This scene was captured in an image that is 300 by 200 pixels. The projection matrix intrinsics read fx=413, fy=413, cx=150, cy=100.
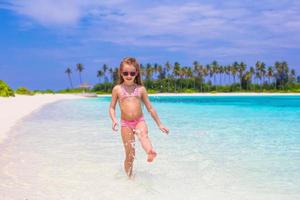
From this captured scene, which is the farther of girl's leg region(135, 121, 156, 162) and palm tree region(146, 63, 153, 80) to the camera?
palm tree region(146, 63, 153, 80)

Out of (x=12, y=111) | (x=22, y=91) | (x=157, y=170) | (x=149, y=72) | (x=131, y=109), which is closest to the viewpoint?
(x=131, y=109)

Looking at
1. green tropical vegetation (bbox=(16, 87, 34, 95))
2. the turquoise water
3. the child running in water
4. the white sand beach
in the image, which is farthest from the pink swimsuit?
green tropical vegetation (bbox=(16, 87, 34, 95))

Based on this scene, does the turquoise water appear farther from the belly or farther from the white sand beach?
the white sand beach

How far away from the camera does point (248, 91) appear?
129 m

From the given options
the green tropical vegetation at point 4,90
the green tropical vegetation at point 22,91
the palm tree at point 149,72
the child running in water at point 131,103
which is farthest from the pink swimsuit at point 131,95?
the palm tree at point 149,72

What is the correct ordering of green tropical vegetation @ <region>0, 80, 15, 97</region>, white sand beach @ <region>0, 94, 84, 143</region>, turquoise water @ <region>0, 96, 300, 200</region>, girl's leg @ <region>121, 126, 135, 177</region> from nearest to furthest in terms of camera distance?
turquoise water @ <region>0, 96, 300, 200</region> → girl's leg @ <region>121, 126, 135, 177</region> → white sand beach @ <region>0, 94, 84, 143</region> → green tropical vegetation @ <region>0, 80, 15, 97</region>

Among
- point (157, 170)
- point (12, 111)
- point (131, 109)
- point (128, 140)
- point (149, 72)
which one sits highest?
point (149, 72)

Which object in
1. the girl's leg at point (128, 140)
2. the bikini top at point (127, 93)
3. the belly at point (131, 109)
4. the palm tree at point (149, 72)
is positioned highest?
the palm tree at point (149, 72)

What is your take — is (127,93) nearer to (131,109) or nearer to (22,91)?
Answer: (131,109)

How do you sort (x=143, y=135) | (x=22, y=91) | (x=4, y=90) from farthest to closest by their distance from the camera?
(x=22, y=91) → (x=4, y=90) → (x=143, y=135)

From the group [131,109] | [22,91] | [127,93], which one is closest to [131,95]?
[127,93]

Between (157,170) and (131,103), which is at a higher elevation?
(131,103)

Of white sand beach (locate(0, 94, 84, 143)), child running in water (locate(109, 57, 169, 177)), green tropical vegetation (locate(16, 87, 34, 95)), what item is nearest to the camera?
child running in water (locate(109, 57, 169, 177))

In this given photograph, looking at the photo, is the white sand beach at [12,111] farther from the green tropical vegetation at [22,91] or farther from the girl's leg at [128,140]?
the green tropical vegetation at [22,91]
